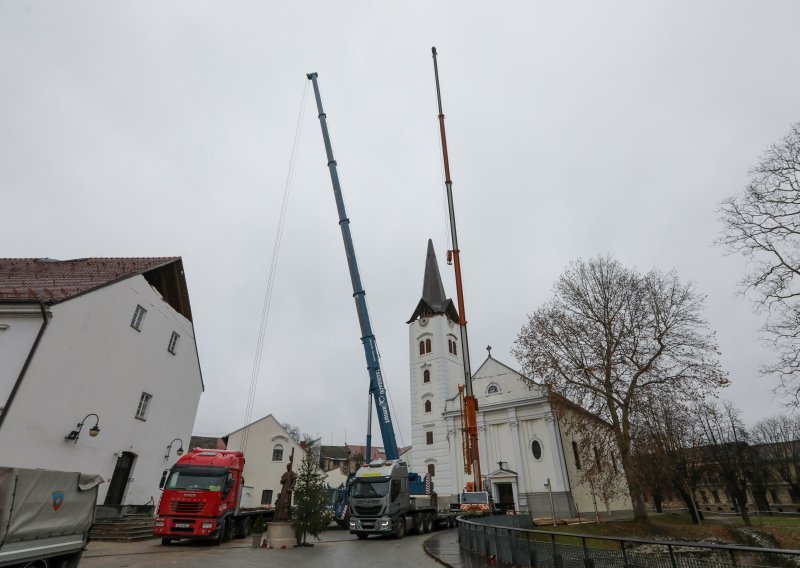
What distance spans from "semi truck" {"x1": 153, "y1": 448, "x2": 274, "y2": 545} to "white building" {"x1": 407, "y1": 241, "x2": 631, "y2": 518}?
17.8 metres

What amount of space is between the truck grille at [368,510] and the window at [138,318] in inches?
544

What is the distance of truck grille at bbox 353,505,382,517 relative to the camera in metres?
17.9

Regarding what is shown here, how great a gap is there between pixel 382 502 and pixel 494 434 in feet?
65.4

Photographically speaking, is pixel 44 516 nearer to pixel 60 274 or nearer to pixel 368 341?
pixel 368 341

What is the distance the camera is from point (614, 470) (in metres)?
21.4

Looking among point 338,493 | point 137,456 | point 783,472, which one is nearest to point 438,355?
point 338,493

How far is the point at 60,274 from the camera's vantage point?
19.2 meters

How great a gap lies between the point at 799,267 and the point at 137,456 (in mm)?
27620

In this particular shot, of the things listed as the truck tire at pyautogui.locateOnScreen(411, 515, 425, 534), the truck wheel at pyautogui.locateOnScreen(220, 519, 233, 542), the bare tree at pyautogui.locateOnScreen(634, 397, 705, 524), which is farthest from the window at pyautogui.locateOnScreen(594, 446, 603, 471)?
the truck wheel at pyautogui.locateOnScreen(220, 519, 233, 542)

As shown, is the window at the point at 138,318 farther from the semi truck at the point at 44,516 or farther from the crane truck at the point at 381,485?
the semi truck at the point at 44,516

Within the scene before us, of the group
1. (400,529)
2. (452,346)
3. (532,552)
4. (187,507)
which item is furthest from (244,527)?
(452,346)

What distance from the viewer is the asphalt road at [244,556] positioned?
34.7ft

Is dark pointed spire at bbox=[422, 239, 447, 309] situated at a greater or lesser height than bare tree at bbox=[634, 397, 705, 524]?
greater

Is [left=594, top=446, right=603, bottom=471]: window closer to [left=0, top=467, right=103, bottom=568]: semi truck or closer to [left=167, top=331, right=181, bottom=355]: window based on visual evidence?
[left=0, top=467, right=103, bottom=568]: semi truck
